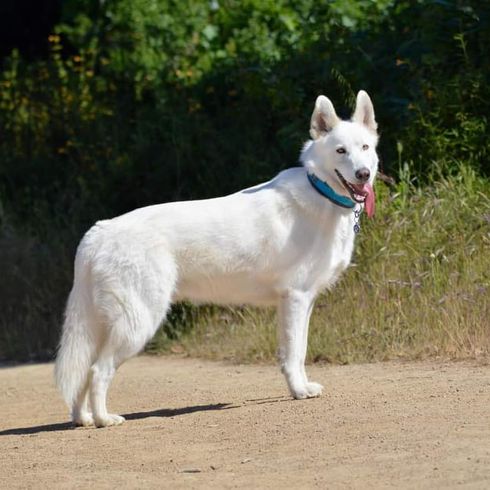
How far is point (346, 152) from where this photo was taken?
7.12 metres

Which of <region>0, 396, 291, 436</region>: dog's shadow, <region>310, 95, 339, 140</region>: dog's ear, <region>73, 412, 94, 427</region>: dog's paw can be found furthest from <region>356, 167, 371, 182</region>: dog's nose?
<region>73, 412, 94, 427</region>: dog's paw

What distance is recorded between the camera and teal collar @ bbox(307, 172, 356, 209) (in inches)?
286

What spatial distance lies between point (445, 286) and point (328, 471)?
4.07m

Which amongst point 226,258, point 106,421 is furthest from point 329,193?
point 106,421

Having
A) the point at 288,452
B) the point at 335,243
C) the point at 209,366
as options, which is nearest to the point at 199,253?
the point at 335,243

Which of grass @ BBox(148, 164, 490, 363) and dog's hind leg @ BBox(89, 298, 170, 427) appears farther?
grass @ BBox(148, 164, 490, 363)

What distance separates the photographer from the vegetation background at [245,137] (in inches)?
366

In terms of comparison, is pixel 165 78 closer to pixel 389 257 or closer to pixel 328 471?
pixel 389 257

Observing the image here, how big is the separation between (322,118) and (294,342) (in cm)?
145

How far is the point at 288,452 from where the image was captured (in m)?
5.73

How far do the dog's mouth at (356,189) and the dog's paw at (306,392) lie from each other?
1.21 metres

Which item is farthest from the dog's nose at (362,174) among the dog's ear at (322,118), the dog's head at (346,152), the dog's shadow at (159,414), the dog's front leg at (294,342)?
the dog's shadow at (159,414)

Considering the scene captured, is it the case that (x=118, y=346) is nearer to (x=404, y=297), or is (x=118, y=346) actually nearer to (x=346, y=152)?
(x=346, y=152)

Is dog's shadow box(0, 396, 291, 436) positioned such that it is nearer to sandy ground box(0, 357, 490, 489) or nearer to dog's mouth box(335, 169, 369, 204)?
sandy ground box(0, 357, 490, 489)
